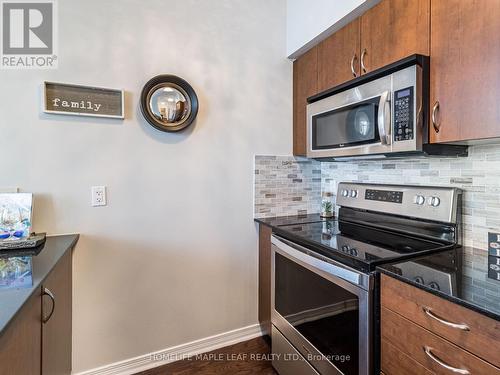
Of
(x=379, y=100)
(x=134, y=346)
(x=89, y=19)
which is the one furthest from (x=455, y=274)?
(x=89, y=19)

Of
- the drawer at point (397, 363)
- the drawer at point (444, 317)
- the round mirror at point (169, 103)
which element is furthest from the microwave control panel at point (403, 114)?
the round mirror at point (169, 103)

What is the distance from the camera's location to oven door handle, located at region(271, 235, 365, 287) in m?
1.12

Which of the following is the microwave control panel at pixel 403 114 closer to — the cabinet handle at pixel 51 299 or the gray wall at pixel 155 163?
the gray wall at pixel 155 163

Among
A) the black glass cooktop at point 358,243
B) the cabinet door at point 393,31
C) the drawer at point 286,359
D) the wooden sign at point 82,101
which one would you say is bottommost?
the drawer at point 286,359

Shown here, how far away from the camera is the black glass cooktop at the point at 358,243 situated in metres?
1.13

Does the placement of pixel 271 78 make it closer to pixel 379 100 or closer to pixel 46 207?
pixel 379 100

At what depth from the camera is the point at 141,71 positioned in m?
1.68

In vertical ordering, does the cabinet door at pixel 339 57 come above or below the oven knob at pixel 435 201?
above

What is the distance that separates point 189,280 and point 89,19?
1680mm

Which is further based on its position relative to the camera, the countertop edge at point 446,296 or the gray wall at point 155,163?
the gray wall at point 155,163

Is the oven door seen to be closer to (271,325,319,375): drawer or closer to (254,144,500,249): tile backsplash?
(271,325,319,375): drawer

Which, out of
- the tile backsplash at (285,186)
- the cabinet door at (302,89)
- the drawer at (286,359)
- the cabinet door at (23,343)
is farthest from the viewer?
the tile backsplash at (285,186)

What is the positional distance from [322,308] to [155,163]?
1266mm

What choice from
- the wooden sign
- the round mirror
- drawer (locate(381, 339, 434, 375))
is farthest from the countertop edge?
the wooden sign
